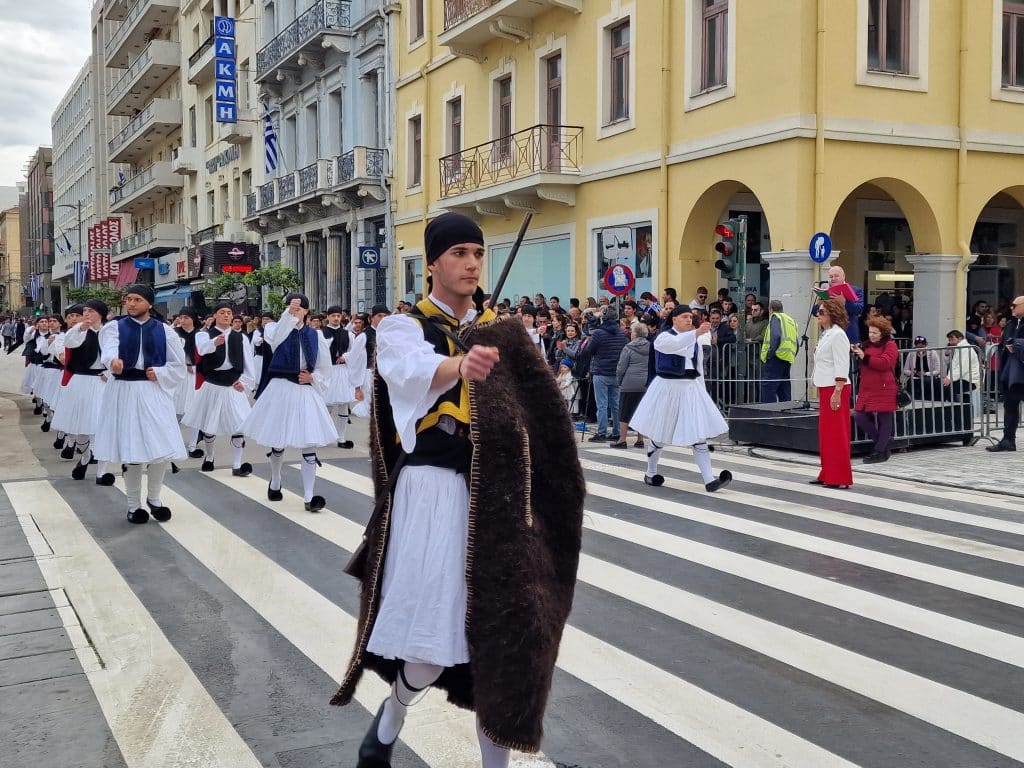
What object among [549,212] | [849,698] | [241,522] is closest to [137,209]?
[549,212]

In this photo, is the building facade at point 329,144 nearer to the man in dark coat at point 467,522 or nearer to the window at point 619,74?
the window at point 619,74

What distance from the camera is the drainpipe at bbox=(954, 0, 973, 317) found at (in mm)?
17812

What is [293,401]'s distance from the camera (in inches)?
390

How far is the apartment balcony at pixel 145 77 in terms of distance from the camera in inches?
1993

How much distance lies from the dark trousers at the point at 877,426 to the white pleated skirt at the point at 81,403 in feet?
28.1

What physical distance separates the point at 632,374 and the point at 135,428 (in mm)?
6982

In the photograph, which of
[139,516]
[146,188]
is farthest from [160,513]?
[146,188]

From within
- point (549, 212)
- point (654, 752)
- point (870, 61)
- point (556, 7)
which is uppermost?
point (556, 7)

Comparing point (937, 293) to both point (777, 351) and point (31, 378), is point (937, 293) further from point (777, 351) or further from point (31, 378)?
point (31, 378)

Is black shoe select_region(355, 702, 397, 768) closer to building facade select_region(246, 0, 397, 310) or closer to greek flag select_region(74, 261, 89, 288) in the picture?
building facade select_region(246, 0, 397, 310)

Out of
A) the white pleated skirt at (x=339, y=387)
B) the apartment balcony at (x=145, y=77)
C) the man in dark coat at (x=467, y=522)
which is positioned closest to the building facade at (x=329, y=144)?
the white pleated skirt at (x=339, y=387)

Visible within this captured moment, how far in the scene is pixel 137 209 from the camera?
61.9m

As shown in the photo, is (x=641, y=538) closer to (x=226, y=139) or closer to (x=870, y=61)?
(x=870, y=61)

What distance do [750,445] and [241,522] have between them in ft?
23.7
